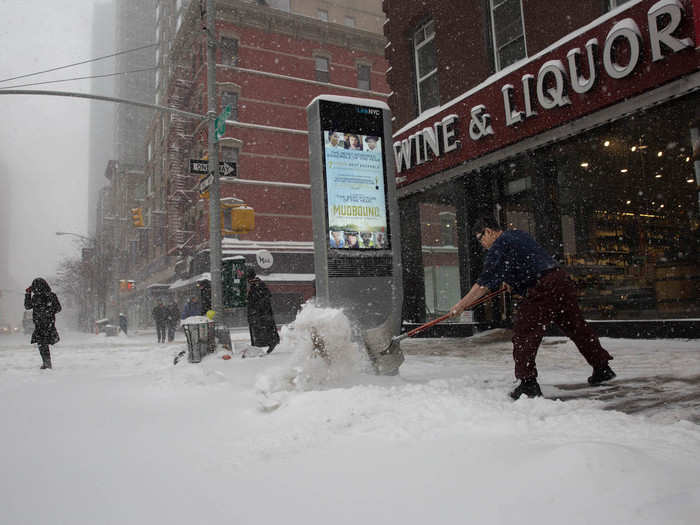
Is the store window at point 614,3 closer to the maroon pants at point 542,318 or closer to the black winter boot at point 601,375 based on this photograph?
the maroon pants at point 542,318

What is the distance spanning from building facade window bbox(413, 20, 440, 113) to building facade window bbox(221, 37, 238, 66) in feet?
64.5

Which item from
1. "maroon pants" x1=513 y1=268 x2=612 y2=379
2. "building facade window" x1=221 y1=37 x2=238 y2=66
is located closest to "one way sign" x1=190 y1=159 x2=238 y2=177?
"maroon pants" x1=513 y1=268 x2=612 y2=379

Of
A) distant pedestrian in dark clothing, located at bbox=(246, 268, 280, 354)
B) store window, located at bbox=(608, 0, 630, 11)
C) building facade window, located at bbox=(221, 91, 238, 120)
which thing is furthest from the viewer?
building facade window, located at bbox=(221, 91, 238, 120)

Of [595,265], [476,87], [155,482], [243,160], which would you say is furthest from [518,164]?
[243,160]

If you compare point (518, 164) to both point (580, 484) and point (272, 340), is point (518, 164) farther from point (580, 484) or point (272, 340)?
point (580, 484)

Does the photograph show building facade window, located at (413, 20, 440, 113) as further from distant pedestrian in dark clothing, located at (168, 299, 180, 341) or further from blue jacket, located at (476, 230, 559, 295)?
distant pedestrian in dark clothing, located at (168, 299, 180, 341)

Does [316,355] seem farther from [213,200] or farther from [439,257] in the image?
[439,257]

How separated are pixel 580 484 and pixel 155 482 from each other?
2180mm

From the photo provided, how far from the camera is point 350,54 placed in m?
33.8

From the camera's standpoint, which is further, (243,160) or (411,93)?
(243,160)

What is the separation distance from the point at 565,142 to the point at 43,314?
10.1 m

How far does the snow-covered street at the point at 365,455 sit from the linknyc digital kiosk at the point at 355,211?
7.03ft

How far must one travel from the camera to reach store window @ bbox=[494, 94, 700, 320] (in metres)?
8.02

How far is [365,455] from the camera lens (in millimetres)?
2871
